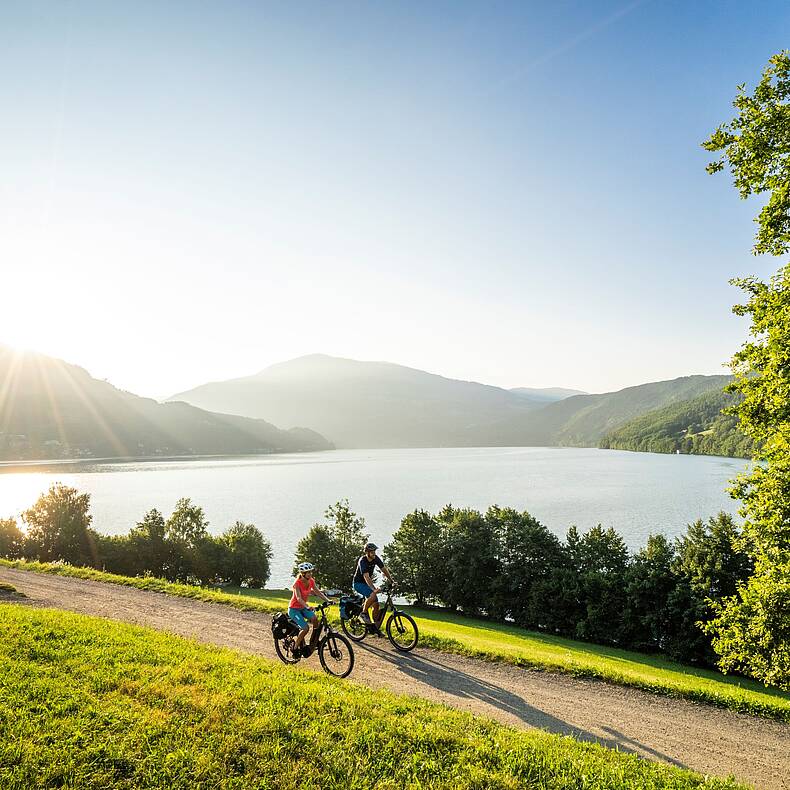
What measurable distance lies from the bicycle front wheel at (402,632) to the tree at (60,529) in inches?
A: 2008

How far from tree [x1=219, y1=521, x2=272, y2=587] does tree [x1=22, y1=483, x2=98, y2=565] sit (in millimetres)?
13531

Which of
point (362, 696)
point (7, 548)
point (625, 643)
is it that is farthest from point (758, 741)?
point (7, 548)

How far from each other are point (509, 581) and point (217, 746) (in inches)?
1714

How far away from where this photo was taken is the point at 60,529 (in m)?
55.0

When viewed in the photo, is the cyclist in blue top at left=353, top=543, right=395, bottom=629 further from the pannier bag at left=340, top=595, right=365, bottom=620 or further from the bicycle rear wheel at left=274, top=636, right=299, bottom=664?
the bicycle rear wheel at left=274, top=636, right=299, bottom=664

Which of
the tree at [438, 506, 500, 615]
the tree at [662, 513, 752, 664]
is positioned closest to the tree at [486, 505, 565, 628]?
the tree at [438, 506, 500, 615]

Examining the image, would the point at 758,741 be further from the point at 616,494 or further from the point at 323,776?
the point at 616,494

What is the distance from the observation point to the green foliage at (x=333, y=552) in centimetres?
5381

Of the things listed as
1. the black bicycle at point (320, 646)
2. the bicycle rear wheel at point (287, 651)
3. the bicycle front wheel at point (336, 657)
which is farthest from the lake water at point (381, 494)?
the bicycle front wheel at point (336, 657)

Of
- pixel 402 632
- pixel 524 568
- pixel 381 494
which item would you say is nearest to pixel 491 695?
pixel 402 632

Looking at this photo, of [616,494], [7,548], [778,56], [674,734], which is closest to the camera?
[674,734]

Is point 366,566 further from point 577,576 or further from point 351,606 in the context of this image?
point 577,576

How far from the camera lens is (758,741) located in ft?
35.3

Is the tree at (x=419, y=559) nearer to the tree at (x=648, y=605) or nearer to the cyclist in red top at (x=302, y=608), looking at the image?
the tree at (x=648, y=605)
